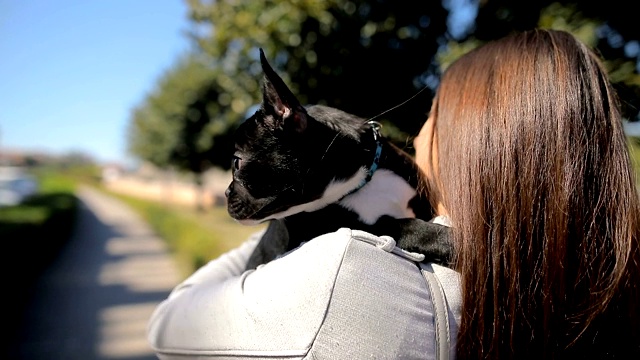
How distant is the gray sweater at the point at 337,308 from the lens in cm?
96

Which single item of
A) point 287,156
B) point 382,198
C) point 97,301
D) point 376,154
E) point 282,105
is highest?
point 282,105

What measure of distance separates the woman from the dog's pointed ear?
1.42ft

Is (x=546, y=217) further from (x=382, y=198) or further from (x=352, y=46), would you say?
(x=352, y=46)

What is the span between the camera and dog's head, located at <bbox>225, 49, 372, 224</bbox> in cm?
150

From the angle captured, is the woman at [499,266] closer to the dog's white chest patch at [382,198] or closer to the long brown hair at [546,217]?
the long brown hair at [546,217]

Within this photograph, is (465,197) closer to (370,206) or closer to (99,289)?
(370,206)

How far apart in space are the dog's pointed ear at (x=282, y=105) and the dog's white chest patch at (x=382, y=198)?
27 cm

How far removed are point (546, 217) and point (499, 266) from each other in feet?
0.50

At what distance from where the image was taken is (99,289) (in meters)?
8.02

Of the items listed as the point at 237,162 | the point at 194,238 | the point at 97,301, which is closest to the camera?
the point at 237,162

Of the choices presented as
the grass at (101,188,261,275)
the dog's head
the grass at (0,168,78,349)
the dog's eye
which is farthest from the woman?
the grass at (0,168,78,349)

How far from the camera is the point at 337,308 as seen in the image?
97 cm

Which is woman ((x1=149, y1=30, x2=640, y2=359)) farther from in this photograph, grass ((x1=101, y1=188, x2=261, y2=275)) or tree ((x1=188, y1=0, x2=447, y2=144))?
grass ((x1=101, y1=188, x2=261, y2=275))

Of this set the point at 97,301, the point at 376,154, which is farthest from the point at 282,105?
the point at 97,301
